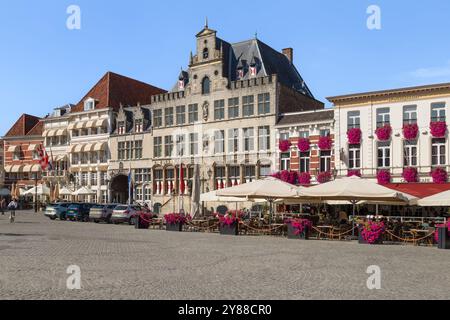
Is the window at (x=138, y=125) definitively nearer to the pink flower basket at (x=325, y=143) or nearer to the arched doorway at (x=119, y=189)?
the arched doorway at (x=119, y=189)

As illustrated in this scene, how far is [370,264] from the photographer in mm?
14633

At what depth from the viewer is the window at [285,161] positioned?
1646 inches

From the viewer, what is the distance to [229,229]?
2661cm

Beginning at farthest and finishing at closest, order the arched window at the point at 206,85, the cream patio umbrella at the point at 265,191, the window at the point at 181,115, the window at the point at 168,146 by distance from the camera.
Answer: the window at the point at 168,146, the window at the point at 181,115, the arched window at the point at 206,85, the cream patio umbrella at the point at 265,191

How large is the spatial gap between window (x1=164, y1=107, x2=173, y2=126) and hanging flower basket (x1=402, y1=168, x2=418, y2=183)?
23.4 m

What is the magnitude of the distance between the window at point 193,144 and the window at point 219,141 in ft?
7.27

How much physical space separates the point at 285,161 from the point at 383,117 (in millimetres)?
8648

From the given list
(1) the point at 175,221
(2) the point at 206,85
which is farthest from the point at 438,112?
(2) the point at 206,85

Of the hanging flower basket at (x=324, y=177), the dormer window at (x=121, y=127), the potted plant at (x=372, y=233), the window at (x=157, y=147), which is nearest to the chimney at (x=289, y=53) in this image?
the window at (x=157, y=147)

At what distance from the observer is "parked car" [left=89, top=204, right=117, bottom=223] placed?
37.9 meters

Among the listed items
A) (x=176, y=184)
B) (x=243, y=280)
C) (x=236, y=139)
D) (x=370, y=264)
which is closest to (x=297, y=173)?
(x=236, y=139)

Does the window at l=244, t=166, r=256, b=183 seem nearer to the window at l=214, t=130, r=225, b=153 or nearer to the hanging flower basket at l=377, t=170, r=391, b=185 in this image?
the window at l=214, t=130, r=225, b=153

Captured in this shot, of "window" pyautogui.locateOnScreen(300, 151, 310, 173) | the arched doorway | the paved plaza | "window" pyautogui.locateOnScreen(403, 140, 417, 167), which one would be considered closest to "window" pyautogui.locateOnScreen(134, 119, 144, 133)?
the arched doorway

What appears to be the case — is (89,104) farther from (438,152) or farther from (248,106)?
(438,152)
